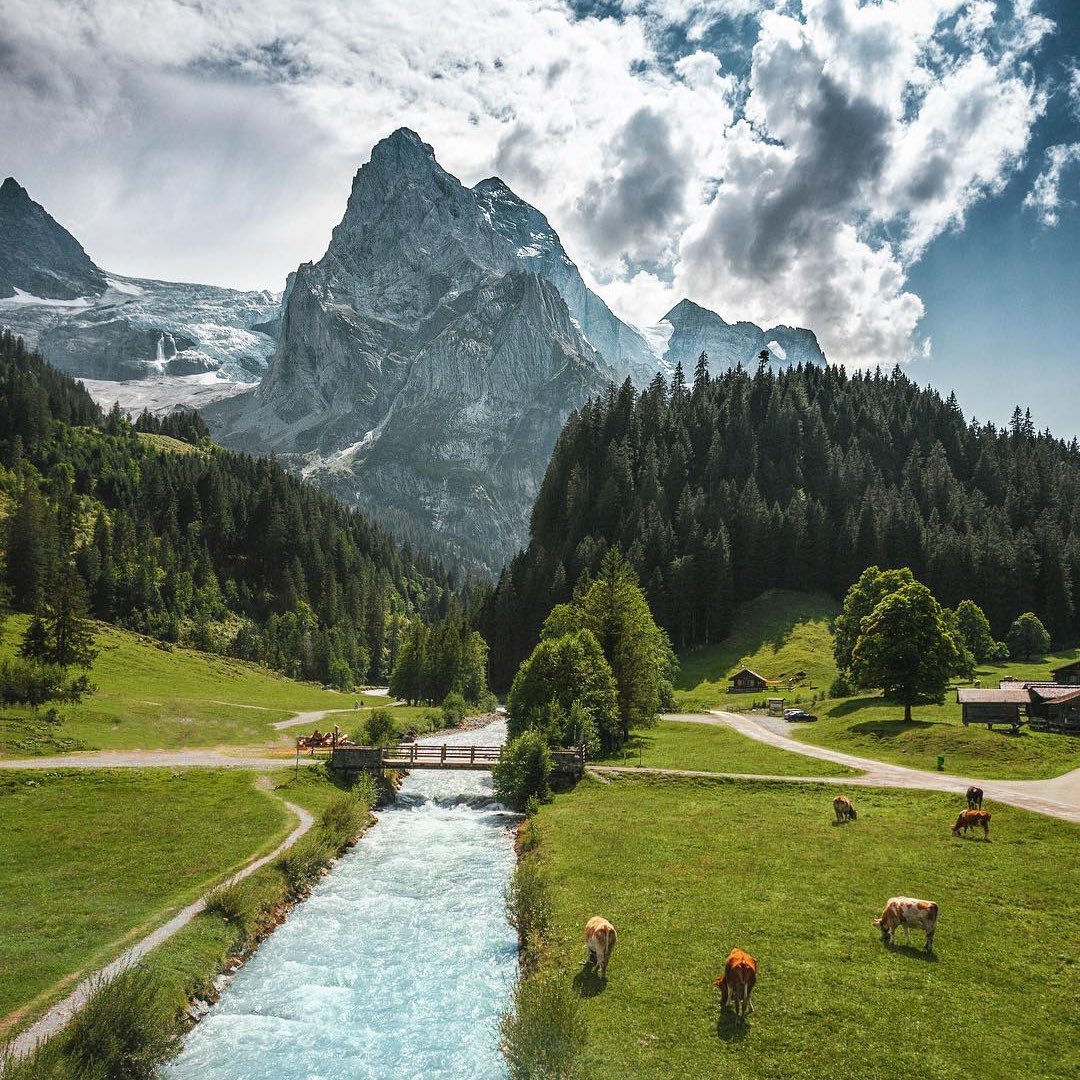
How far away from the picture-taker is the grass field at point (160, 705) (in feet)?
193

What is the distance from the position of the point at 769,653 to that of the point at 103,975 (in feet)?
384

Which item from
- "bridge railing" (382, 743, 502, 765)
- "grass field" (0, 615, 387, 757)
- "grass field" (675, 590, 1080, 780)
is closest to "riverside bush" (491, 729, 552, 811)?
"bridge railing" (382, 743, 502, 765)

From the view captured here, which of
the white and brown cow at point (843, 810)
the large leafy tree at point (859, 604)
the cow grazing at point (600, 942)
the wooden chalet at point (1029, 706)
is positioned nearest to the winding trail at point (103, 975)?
the cow grazing at point (600, 942)

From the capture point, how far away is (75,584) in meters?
76.6

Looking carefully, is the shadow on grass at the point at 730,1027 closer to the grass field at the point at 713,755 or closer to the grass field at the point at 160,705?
the grass field at the point at 713,755

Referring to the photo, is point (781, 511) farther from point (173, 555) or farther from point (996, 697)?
point (173, 555)

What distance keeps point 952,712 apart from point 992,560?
8094cm

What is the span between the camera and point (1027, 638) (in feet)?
390

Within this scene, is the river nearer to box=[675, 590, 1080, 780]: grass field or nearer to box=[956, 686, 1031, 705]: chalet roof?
box=[675, 590, 1080, 780]: grass field

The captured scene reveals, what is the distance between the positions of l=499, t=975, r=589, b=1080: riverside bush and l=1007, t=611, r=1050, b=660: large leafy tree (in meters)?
130

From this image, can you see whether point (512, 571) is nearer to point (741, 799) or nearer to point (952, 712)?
point (952, 712)

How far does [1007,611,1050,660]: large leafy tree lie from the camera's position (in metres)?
118

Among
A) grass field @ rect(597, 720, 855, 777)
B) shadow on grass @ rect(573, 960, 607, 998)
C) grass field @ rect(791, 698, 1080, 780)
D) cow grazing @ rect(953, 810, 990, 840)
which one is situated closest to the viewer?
shadow on grass @ rect(573, 960, 607, 998)

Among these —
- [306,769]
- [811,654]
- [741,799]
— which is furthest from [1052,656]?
[306,769]
